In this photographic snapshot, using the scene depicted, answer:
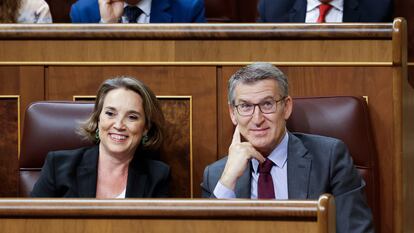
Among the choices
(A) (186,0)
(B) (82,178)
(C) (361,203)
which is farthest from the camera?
(A) (186,0)

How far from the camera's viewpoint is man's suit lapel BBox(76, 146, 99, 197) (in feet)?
4.79

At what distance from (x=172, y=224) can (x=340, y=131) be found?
0.48 m

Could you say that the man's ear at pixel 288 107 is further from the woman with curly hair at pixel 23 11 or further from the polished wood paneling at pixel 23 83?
the woman with curly hair at pixel 23 11

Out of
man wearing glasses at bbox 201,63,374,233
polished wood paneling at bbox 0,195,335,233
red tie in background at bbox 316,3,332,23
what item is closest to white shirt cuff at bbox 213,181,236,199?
man wearing glasses at bbox 201,63,374,233

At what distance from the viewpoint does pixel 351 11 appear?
70.4 inches

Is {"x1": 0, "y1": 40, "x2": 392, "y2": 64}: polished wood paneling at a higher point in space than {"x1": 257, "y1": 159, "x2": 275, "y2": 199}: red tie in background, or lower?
higher

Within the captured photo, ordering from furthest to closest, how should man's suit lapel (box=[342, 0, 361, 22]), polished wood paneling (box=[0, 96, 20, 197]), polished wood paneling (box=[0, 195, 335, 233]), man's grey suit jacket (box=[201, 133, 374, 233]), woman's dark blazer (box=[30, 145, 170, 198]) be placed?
man's suit lapel (box=[342, 0, 361, 22]) < polished wood paneling (box=[0, 96, 20, 197]) < woman's dark blazer (box=[30, 145, 170, 198]) < man's grey suit jacket (box=[201, 133, 374, 233]) < polished wood paneling (box=[0, 195, 335, 233])

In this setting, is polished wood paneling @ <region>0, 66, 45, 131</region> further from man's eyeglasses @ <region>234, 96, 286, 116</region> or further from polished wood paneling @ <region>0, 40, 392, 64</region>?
man's eyeglasses @ <region>234, 96, 286, 116</region>

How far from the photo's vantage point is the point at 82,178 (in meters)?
1.46

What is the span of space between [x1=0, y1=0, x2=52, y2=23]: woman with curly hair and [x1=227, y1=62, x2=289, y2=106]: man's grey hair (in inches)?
23.5

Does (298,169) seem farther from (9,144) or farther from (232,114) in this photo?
(9,144)

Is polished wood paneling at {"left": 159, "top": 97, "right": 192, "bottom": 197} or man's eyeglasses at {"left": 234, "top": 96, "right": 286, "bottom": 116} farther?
polished wood paneling at {"left": 159, "top": 97, "right": 192, "bottom": 197}

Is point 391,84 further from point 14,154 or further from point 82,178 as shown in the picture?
point 14,154

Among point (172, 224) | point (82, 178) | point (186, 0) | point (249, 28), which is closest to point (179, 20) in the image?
point (186, 0)
